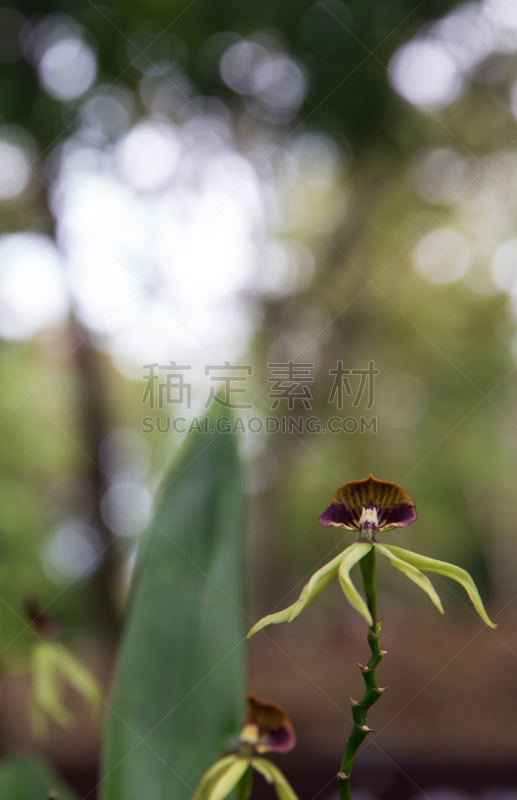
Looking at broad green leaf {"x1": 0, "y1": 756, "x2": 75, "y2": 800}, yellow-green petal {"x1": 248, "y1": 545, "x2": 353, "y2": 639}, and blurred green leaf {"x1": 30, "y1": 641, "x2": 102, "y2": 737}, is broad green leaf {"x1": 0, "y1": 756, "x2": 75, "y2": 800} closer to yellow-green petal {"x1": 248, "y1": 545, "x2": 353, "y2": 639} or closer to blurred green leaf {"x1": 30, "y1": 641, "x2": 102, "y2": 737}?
blurred green leaf {"x1": 30, "y1": 641, "x2": 102, "y2": 737}

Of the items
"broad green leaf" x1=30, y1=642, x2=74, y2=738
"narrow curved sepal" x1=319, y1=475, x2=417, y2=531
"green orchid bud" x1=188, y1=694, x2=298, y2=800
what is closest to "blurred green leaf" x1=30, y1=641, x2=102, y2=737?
"broad green leaf" x1=30, y1=642, x2=74, y2=738

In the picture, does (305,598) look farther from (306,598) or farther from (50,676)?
(50,676)

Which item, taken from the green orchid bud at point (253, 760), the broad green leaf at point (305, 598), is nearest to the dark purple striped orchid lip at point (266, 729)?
the green orchid bud at point (253, 760)

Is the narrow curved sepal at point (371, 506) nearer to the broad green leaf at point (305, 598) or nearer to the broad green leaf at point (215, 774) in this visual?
the broad green leaf at point (305, 598)

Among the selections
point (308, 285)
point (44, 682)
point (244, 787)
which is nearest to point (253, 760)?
point (244, 787)

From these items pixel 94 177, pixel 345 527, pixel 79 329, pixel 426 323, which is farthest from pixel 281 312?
pixel 345 527
